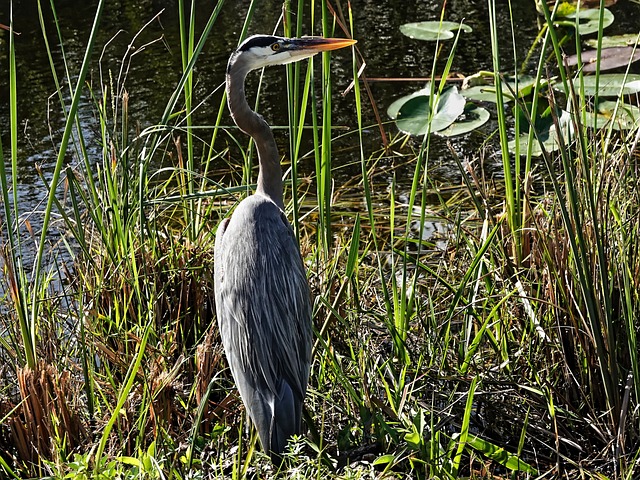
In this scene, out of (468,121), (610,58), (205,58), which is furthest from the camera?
(205,58)

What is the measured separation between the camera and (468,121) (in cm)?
473

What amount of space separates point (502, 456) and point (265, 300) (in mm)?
832

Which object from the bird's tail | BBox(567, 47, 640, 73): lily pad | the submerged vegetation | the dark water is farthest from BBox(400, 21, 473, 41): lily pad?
the bird's tail

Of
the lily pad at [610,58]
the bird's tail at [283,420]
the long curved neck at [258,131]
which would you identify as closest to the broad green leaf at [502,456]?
the bird's tail at [283,420]

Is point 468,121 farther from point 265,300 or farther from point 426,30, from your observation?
point 265,300

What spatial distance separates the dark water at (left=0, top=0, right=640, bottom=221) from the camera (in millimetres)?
5812

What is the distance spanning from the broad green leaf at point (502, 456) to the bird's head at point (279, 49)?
1272 millimetres

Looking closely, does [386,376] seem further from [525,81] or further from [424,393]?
[525,81]

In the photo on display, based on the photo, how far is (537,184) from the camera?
14.5 feet

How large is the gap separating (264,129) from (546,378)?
1233 mm

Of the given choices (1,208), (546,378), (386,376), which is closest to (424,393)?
(386,376)

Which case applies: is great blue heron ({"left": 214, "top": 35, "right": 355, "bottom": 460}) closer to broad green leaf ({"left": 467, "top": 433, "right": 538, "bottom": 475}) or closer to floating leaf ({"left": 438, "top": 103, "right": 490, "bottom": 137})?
broad green leaf ({"left": 467, "top": 433, "right": 538, "bottom": 475})

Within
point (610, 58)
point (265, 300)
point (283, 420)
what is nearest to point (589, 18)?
point (610, 58)

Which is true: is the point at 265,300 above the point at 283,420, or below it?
above
